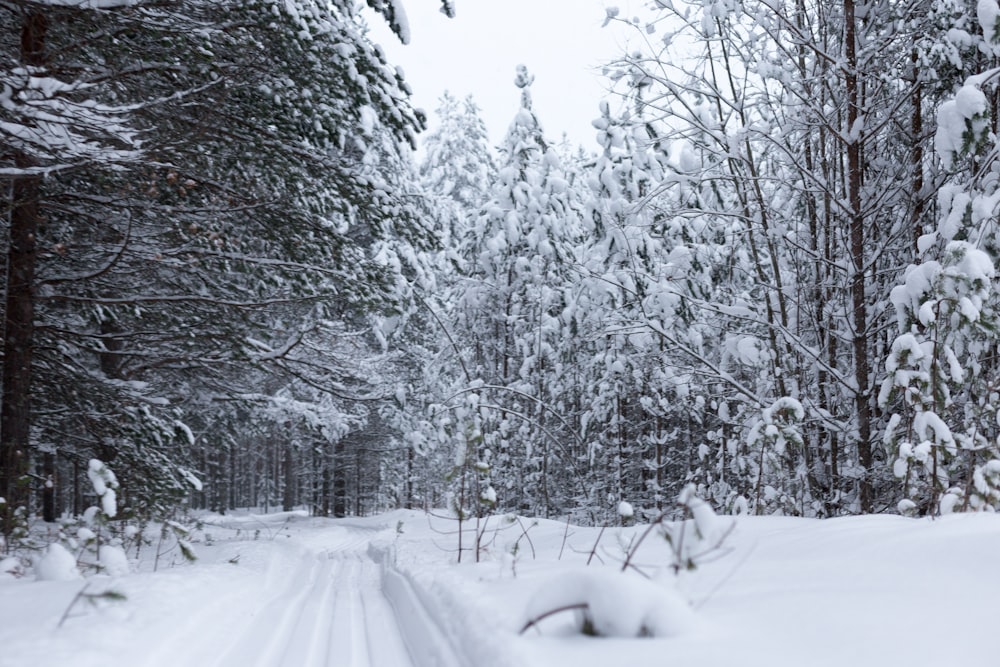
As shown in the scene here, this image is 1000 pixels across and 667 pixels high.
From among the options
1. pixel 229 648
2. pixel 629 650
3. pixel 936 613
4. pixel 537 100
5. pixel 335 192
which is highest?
pixel 537 100

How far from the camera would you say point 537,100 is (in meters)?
15.7

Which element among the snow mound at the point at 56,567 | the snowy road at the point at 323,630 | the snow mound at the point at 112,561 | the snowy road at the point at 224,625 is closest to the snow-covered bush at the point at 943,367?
the snowy road at the point at 224,625

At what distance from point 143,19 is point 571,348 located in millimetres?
10088

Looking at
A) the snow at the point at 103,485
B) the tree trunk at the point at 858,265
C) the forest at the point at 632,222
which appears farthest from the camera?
the tree trunk at the point at 858,265

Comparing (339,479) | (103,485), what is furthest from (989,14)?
(339,479)

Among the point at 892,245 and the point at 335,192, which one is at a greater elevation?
the point at 335,192

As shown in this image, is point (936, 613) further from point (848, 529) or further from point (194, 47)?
point (194, 47)

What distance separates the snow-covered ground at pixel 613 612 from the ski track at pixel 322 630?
24 mm

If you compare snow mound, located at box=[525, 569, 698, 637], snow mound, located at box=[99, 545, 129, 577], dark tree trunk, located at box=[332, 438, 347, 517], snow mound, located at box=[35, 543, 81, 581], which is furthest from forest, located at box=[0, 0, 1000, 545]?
dark tree trunk, located at box=[332, 438, 347, 517]

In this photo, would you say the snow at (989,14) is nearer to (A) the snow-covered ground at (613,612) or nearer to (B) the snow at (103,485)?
(A) the snow-covered ground at (613,612)

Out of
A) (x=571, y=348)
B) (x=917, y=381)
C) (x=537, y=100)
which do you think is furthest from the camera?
(x=537, y=100)

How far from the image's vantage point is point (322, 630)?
5012 mm

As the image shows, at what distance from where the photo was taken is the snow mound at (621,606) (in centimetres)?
270

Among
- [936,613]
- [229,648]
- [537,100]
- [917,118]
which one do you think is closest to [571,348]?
[537,100]
